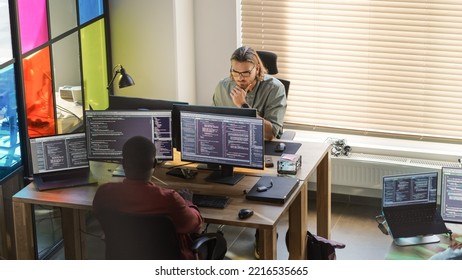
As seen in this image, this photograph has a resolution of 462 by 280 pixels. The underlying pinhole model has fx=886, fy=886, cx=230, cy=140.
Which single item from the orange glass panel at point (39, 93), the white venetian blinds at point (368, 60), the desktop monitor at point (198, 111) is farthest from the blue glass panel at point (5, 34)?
the white venetian blinds at point (368, 60)

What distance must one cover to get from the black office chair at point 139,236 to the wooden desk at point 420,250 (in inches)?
43.6

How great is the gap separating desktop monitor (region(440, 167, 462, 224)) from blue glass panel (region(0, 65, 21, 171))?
2.62 meters

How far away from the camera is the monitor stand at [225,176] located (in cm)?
518

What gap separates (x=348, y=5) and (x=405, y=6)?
0.43 meters

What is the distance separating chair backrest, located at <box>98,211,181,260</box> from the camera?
4375mm

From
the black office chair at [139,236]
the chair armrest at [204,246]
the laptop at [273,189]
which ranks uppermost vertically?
the laptop at [273,189]

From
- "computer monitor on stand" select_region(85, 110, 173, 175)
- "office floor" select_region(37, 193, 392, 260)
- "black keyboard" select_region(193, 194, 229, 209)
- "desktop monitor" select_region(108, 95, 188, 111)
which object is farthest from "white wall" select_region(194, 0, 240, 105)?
"black keyboard" select_region(193, 194, 229, 209)

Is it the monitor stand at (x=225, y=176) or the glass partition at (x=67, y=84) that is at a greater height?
the glass partition at (x=67, y=84)

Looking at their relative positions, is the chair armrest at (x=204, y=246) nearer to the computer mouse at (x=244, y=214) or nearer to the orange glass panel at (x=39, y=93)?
the computer mouse at (x=244, y=214)

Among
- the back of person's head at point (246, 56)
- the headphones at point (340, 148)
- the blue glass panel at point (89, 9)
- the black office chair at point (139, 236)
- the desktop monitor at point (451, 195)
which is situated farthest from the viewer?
the headphones at point (340, 148)

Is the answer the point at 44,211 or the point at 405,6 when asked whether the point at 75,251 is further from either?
the point at 405,6

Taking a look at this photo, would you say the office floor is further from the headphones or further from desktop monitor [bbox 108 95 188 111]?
desktop monitor [bbox 108 95 188 111]

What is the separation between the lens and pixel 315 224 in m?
6.53
